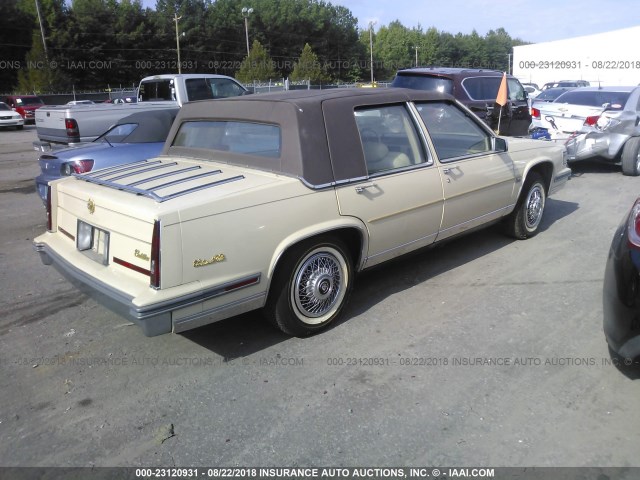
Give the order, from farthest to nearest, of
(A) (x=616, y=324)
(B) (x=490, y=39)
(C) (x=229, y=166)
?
(B) (x=490, y=39) < (C) (x=229, y=166) < (A) (x=616, y=324)

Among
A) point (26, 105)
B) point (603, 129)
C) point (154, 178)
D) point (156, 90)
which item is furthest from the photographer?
point (26, 105)

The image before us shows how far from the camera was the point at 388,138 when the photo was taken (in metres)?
4.28

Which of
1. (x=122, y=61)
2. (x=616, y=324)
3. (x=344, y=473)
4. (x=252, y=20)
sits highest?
(x=252, y=20)

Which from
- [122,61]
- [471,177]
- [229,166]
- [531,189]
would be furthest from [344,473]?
[122,61]

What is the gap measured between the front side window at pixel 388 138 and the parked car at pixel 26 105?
29.7m

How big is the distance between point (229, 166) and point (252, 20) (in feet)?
259

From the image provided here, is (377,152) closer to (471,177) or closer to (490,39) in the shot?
(471,177)

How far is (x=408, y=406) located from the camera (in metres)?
3.06

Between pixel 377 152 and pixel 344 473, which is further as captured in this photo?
pixel 377 152

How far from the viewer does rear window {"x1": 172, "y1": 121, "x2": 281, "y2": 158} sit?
3.90 metres

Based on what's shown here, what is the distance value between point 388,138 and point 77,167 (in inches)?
161

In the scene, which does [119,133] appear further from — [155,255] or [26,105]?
[26,105]

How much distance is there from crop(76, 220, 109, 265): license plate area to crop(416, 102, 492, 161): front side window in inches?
105

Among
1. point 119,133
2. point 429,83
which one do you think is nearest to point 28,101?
point 119,133
